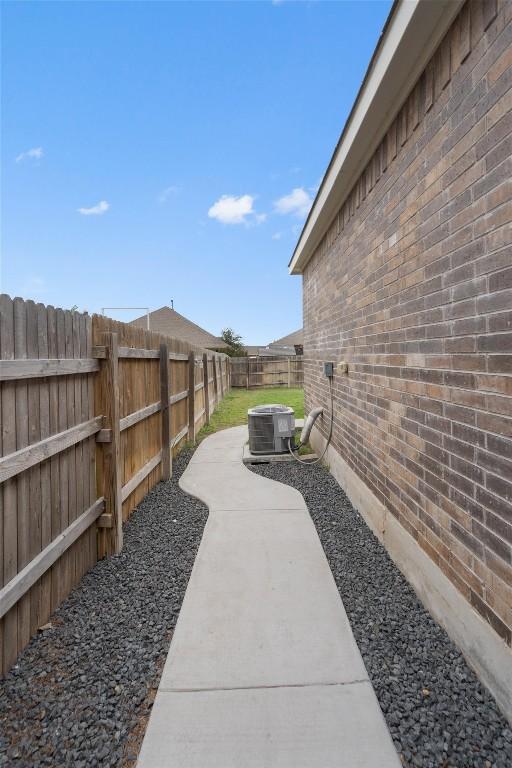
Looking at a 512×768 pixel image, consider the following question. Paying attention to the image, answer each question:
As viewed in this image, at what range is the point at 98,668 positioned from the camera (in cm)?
201

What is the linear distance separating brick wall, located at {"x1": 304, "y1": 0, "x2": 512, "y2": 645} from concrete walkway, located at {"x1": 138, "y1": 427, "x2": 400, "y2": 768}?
70cm

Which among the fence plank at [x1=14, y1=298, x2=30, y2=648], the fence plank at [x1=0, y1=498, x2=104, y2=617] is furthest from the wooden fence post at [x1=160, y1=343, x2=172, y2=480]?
the fence plank at [x1=14, y1=298, x2=30, y2=648]

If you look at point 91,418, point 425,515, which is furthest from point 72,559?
point 425,515

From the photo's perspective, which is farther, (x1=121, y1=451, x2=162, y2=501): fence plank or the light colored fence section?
(x1=121, y1=451, x2=162, y2=501): fence plank

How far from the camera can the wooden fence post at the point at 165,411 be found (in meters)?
5.48

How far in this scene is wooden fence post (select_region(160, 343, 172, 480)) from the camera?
5.48m

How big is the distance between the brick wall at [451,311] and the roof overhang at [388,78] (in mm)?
74

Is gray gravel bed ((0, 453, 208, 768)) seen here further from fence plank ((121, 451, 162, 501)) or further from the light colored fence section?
fence plank ((121, 451, 162, 501))

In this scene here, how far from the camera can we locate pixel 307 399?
26.3 ft

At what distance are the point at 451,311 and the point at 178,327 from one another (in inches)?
1143

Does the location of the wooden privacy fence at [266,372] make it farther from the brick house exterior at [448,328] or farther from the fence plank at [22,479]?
the fence plank at [22,479]

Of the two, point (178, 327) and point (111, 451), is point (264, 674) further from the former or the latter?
point (178, 327)

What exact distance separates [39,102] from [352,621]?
11.3m

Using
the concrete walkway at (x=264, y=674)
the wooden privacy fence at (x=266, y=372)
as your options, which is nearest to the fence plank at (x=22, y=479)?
the concrete walkway at (x=264, y=674)
